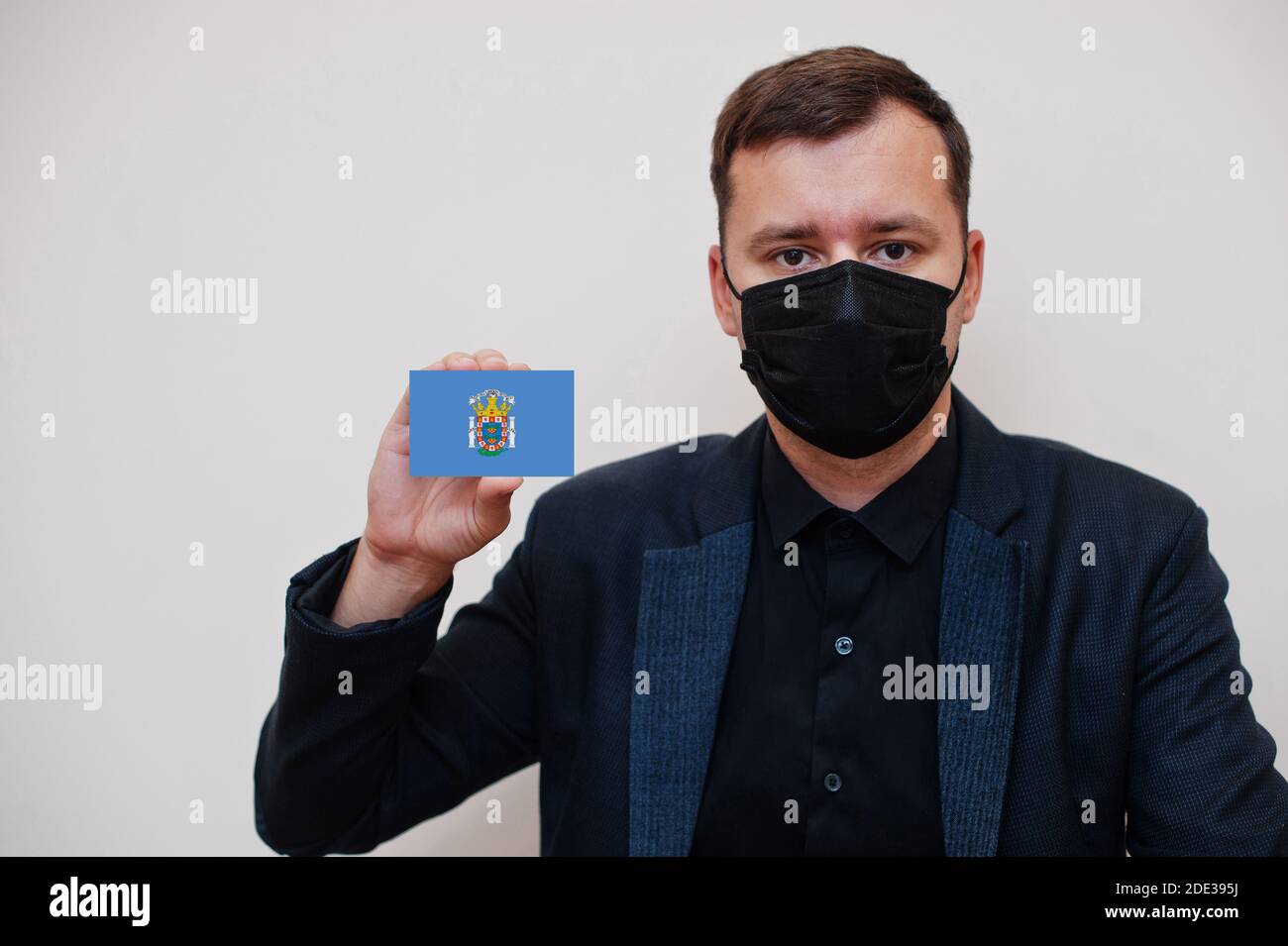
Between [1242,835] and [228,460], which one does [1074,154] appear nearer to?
[1242,835]

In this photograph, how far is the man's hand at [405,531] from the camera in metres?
1.36

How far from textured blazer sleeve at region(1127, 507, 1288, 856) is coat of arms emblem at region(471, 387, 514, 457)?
37.1 inches

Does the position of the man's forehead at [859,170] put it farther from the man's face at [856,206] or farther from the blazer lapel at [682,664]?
the blazer lapel at [682,664]

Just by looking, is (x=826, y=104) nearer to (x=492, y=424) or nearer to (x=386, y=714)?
(x=492, y=424)

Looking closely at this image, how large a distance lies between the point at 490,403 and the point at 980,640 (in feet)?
2.48

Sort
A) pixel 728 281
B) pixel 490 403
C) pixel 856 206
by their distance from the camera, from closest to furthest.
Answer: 1. pixel 490 403
2. pixel 856 206
3. pixel 728 281

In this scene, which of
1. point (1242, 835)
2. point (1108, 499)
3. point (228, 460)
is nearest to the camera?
point (1242, 835)

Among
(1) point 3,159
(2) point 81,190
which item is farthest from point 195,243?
(1) point 3,159

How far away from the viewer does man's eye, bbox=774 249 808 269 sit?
1470 millimetres

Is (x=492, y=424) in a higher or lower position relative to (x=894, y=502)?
higher

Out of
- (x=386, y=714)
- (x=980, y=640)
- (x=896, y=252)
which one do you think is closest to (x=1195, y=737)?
(x=980, y=640)

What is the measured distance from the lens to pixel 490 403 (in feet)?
4.30

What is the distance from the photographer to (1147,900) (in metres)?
1.35

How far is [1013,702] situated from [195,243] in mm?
1713
